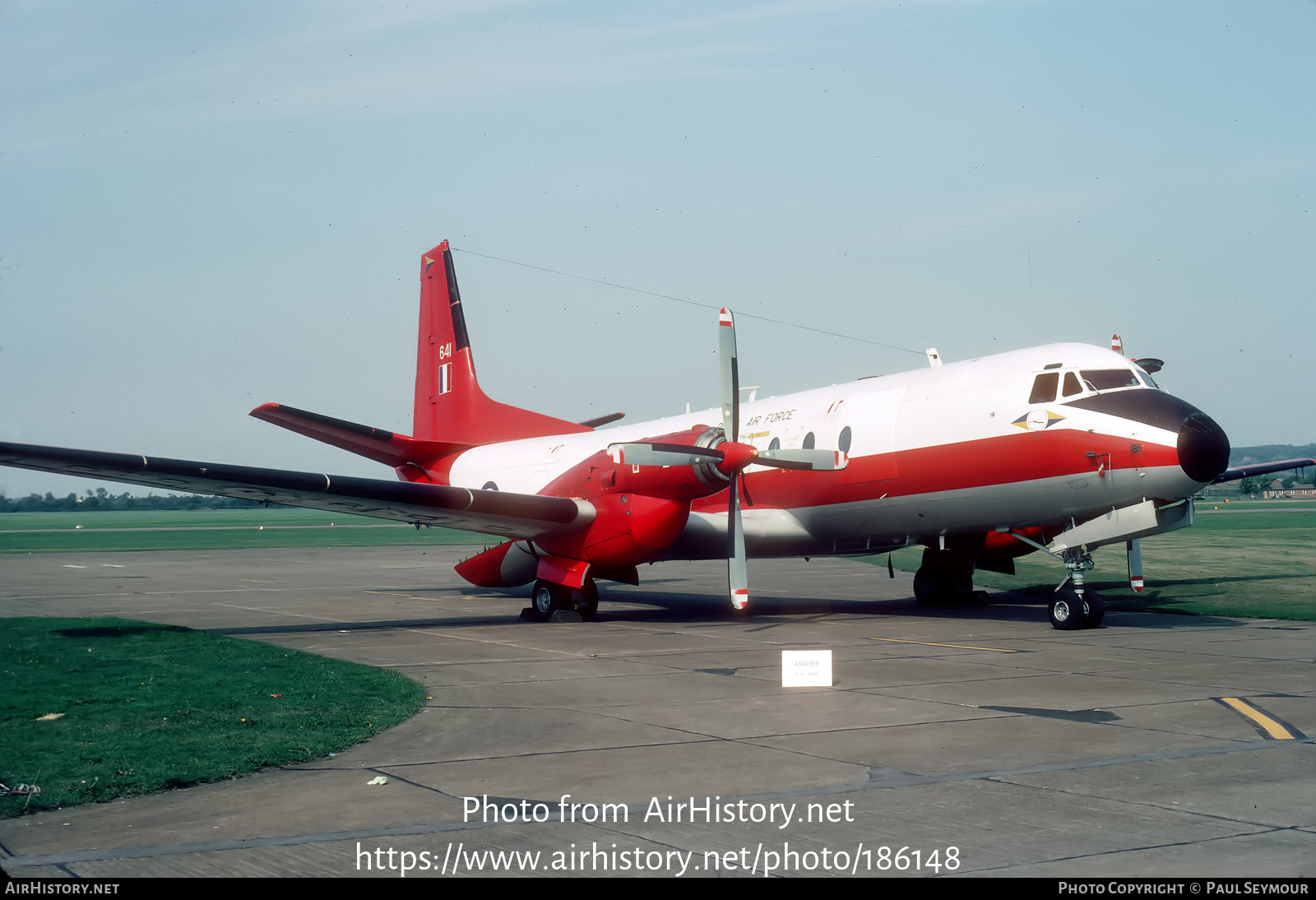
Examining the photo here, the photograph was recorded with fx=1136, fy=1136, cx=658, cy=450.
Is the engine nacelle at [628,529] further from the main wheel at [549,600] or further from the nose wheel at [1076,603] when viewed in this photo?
the nose wheel at [1076,603]

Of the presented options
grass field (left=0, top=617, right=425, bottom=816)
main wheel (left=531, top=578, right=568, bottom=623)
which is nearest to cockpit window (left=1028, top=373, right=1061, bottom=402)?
main wheel (left=531, top=578, right=568, bottom=623)

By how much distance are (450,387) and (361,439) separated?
446 centimetres

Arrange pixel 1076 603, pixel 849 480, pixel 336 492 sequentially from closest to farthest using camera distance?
pixel 1076 603 → pixel 336 492 → pixel 849 480

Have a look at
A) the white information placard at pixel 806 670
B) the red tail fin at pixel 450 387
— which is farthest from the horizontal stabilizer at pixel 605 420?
the white information placard at pixel 806 670

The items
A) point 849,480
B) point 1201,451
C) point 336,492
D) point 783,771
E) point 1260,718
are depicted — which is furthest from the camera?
point 849,480

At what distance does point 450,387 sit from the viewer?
27.1 m

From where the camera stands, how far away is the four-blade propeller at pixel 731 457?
17172 millimetres

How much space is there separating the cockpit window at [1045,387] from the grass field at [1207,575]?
539 cm

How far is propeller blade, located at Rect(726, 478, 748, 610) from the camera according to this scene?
1698 cm

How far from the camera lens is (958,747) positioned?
822cm

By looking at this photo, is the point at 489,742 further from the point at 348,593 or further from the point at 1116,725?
the point at 348,593

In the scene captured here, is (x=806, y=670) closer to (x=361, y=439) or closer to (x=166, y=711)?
(x=166, y=711)

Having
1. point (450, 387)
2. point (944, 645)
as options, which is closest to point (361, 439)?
point (450, 387)

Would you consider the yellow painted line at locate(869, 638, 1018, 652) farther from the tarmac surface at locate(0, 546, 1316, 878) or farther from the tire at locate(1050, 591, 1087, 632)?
the tire at locate(1050, 591, 1087, 632)
